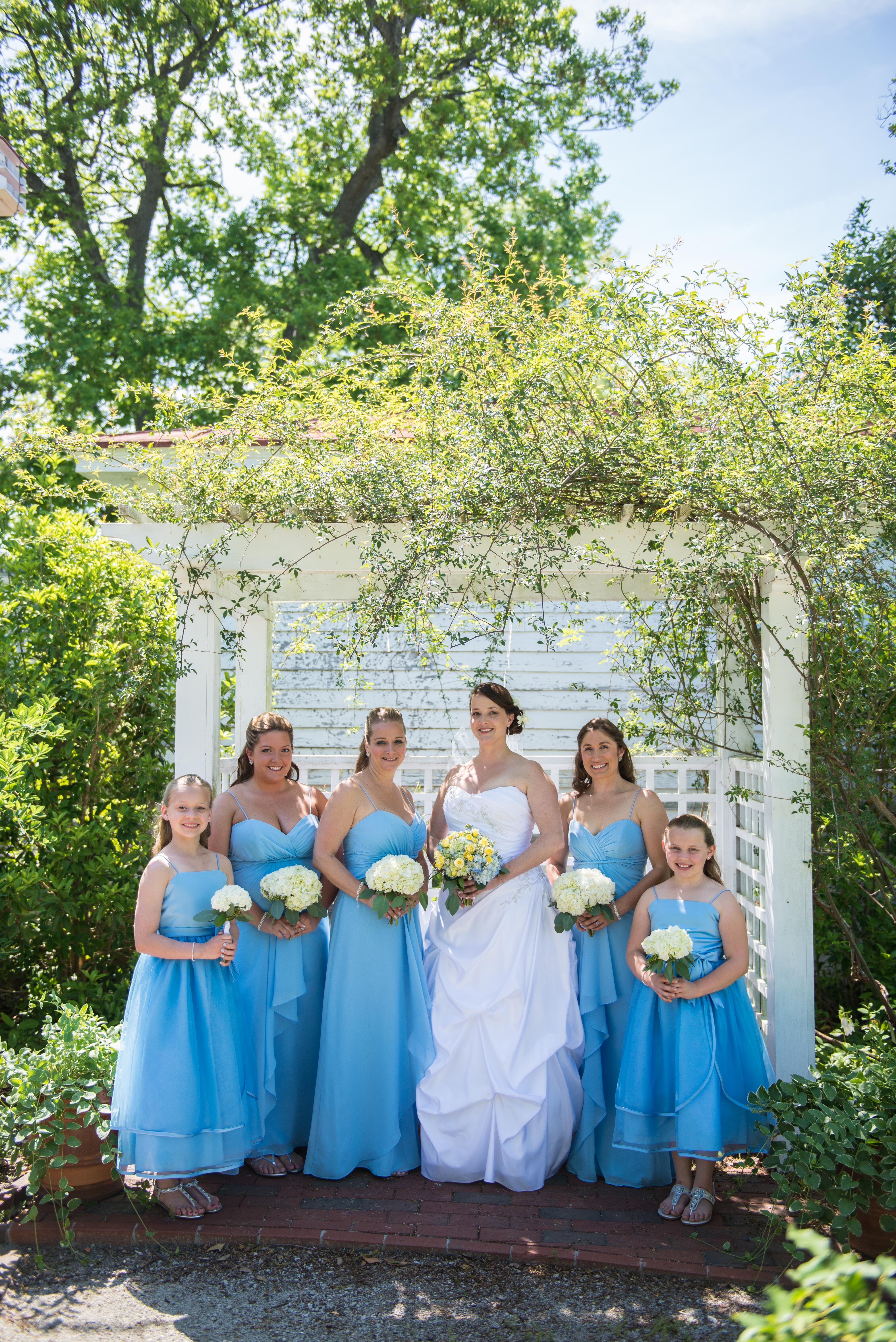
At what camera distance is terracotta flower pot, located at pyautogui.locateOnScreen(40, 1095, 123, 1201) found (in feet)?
13.5

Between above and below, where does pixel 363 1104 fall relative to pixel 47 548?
below

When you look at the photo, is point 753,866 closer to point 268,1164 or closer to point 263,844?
point 263,844

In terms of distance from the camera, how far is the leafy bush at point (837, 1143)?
351 centimetres

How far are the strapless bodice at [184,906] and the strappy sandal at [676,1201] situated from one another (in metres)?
2.11

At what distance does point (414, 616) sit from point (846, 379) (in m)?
2.01

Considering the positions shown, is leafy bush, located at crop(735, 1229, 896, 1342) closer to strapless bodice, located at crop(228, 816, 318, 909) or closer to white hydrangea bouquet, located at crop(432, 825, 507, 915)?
white hydrangea bouquet, located at crop(432, 825, 507, 915)

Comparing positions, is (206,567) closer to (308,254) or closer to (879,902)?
(879,902)

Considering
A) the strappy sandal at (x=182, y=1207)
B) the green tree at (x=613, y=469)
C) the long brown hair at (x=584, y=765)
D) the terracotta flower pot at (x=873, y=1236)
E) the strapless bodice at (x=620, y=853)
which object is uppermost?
the green tree at (x=613, y=469)

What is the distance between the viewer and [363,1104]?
4426 mm

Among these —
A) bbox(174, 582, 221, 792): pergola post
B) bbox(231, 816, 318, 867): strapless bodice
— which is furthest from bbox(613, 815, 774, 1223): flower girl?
bbox(174, 582, 221, 792): pergola post

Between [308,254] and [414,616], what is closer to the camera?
[414,616]

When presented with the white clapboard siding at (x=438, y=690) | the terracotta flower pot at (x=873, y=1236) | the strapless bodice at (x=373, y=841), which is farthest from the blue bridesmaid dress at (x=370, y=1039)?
the white clapboard siding at (x=438, y=690)

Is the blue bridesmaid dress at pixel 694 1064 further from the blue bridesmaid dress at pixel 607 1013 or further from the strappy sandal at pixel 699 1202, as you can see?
the blue bridesmaid dress at pixel 607 1013

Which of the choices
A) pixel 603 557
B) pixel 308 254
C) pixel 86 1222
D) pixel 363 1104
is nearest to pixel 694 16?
pixel 308 254
